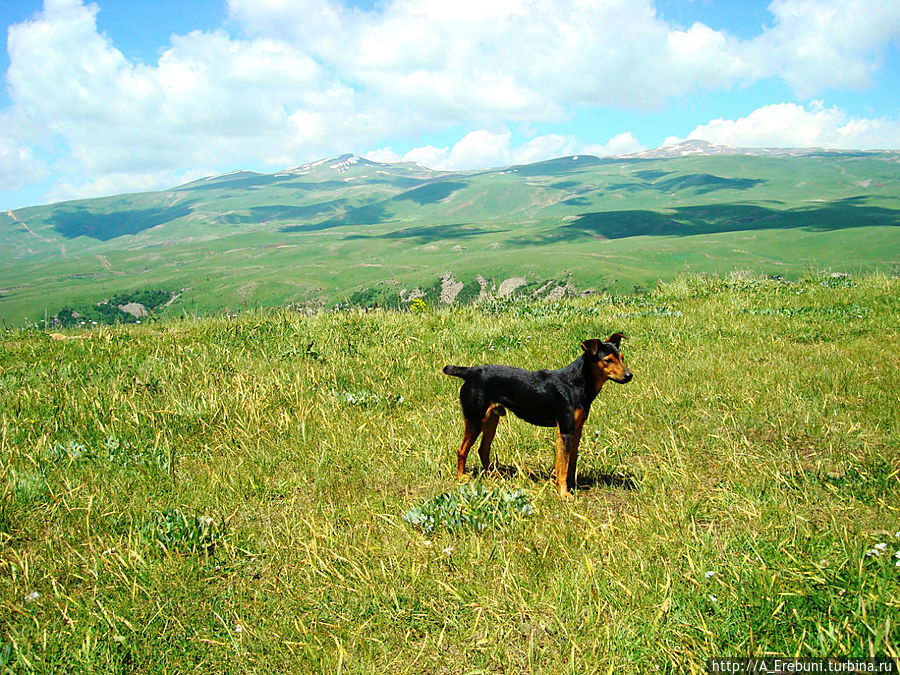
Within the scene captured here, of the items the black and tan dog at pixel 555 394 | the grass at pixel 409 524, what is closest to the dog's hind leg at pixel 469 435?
the black and tan dog at pixel 555 394

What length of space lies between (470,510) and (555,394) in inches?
50.4

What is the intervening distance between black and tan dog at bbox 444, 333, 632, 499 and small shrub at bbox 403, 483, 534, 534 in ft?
1.87

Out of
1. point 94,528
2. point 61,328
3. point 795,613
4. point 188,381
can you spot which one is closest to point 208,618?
point 94,528

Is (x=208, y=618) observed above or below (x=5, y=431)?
below

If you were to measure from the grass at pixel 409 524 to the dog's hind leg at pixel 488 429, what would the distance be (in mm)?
374

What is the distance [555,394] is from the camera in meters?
5.25

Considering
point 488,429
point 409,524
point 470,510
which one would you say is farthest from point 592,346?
point 409,524

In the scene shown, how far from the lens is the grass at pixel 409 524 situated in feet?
11.3

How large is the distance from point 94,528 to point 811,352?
1067 centimetres

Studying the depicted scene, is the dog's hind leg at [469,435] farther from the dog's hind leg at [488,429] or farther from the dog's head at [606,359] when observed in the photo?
the dog's head at [606,359]

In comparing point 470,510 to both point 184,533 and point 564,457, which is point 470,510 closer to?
point 564,457

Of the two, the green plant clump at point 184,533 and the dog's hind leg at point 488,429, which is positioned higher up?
the dog's hind leg at point 488,429

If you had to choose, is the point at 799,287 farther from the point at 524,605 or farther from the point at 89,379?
the point at 89,379

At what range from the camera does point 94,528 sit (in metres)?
5.04
